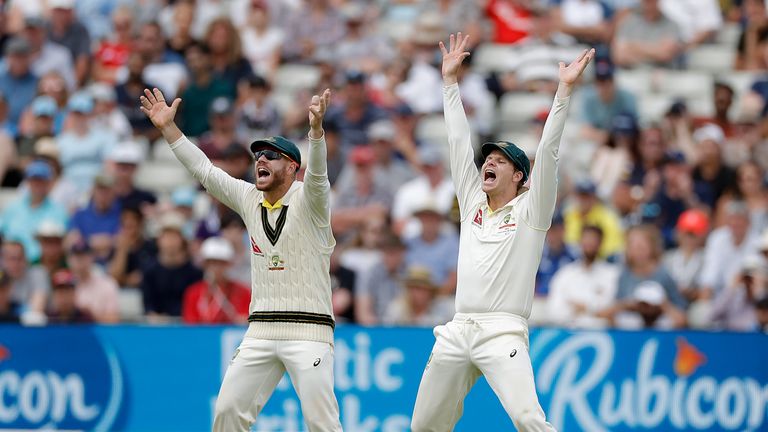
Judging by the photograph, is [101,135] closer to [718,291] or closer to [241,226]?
[241,226]

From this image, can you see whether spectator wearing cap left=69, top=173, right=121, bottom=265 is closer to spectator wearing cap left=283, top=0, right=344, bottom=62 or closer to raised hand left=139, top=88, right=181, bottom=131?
spectator wearing cap left=283, top=0, right=344, bottom=62

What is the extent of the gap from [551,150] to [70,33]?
11.2m

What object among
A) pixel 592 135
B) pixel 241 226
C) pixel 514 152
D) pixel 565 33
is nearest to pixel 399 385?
pixel 241 226

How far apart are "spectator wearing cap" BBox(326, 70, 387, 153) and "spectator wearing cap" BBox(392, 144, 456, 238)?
1147 mm

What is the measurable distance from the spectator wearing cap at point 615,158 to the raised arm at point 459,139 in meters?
6.11

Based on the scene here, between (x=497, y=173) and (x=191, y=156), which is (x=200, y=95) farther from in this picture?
(x=497, y=173)

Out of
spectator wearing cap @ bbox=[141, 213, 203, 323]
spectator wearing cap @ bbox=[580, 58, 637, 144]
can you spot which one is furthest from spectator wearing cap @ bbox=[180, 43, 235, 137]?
spectator wearing cap @ bbox=[580, 58, 637, 144]

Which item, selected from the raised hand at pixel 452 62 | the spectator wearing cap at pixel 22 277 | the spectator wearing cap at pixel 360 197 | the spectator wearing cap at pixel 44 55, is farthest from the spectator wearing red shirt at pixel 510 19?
the raised hand at pixel 452 62

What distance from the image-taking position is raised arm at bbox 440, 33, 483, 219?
9539mm

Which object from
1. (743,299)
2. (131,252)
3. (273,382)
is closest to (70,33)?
(131,252)

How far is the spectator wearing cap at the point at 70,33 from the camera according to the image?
732 inches

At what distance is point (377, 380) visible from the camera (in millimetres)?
12656

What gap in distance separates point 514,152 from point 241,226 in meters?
5.68

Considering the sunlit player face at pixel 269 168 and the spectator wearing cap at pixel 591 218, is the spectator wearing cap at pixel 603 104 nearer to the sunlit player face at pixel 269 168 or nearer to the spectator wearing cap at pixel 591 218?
the spectator wearing cap at pixel 591 218
